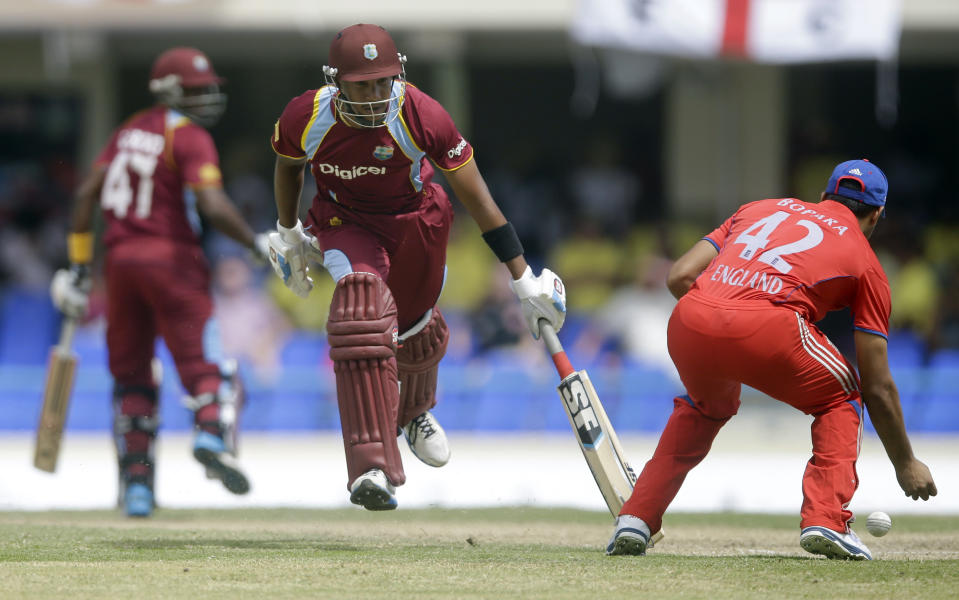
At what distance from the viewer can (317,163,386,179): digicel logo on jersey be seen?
5.89 metres

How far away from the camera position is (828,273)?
536cm

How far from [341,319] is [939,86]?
12.0 metres

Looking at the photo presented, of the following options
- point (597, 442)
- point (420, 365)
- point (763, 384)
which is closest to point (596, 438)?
point (597, 442)

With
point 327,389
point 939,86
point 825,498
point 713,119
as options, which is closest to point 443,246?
point 825,498

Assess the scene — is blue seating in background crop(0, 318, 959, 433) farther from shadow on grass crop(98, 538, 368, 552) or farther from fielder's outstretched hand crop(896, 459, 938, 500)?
fielder's outstretched hand crop(896, 459, 938, 500)

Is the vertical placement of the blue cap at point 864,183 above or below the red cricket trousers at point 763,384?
above

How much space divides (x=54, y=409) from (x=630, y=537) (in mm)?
3660

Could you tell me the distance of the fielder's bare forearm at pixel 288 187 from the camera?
20.1ft

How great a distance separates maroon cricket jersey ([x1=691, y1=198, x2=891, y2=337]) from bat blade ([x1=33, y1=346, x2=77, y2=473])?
386cm

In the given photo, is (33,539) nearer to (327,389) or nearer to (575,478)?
(575,478)

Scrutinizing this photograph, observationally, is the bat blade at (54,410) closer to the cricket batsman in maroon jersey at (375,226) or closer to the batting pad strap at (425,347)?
the cricket batsman in maroon jersey at (375,226)

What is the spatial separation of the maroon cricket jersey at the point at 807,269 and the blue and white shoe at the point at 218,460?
9.39 feet

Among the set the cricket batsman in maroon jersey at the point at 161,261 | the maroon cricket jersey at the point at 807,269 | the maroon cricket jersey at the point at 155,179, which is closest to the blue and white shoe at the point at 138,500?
the cricket batsman in maroon jersey at the point at 161,261

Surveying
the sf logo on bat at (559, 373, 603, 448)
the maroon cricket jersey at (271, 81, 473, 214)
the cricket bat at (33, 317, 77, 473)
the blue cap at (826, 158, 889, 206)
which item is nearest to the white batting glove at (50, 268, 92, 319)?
the cricket bat at (33, 317, 77, 473)
